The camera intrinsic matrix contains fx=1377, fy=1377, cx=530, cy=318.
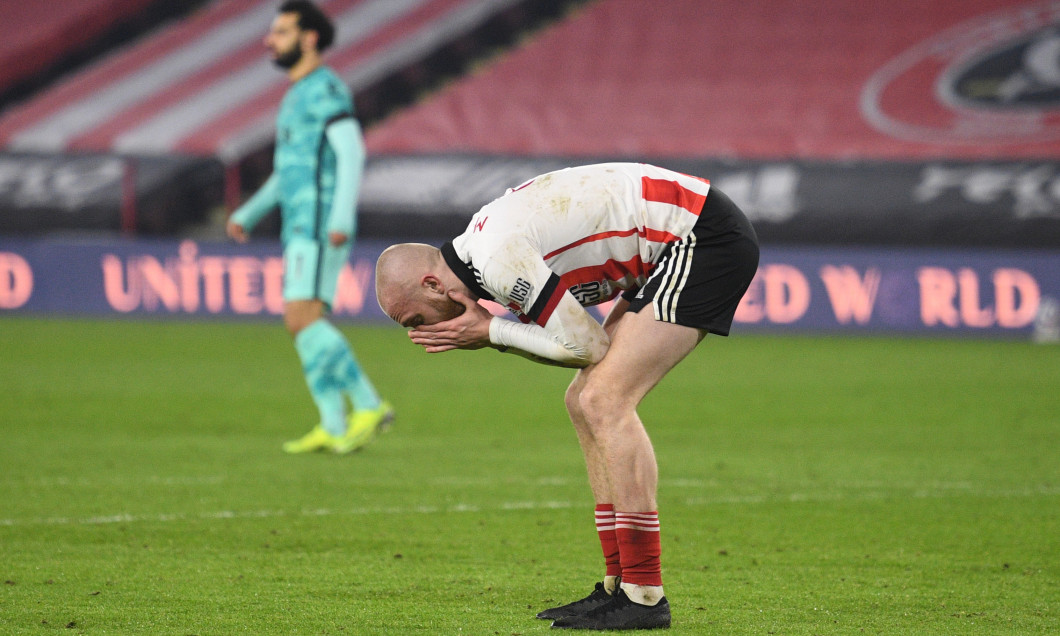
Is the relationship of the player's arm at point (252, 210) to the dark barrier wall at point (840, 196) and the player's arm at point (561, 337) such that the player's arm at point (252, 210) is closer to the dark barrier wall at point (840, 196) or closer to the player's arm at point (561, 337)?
the player's arm at point (561, 337)

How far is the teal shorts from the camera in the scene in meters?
8.23

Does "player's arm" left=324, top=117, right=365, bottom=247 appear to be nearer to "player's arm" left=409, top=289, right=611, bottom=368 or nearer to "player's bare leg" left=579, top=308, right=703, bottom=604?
"player's arm" left=409, top=289, right=611, bottom=368

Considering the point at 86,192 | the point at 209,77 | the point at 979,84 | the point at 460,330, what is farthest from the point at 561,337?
the point at 209,77

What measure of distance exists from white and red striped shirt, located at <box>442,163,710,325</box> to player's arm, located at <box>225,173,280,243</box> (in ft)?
14.3

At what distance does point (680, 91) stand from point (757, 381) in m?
10.4

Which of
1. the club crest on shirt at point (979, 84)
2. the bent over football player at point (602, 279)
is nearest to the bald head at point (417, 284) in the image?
the bent over football player at point (602, 279)

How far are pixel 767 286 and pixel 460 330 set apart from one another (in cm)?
1338

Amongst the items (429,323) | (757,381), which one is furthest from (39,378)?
(429,323)

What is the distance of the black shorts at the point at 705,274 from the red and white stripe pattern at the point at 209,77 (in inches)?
697

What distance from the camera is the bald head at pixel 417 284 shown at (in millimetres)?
4277

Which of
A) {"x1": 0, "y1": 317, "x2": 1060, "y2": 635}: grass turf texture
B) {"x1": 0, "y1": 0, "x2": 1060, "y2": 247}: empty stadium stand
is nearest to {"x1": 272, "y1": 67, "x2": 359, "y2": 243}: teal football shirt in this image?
{"x1": 0, "y1": 317, "x2": 1060, "y2": 635}: grass turf texture

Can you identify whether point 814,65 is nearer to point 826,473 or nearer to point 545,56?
point 545,56

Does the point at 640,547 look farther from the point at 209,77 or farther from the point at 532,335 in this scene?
the point at 209,77

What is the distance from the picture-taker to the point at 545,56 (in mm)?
22500
